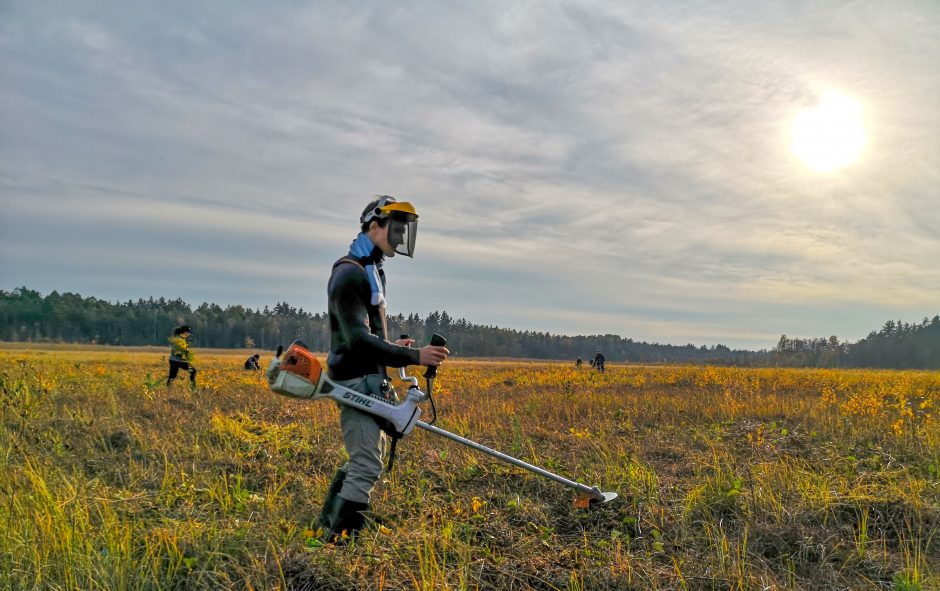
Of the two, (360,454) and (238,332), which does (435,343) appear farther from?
(238,332)

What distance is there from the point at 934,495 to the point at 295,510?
18.4 ft

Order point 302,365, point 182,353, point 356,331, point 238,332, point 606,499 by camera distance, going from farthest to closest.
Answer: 1. point 238,332
2. point 182,353
3. point 606,499
4. point 356,331
5. point 302,365

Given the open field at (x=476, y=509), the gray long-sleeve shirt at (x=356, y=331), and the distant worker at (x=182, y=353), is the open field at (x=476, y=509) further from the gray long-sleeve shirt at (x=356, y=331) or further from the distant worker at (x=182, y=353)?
the distant worker at (x=182, y=353)

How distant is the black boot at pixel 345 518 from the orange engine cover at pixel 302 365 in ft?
2.88

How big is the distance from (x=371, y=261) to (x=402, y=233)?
1.06 feet

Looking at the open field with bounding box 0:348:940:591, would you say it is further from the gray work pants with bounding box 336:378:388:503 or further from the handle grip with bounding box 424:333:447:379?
the handle grip with bounding box 424:333:447:379

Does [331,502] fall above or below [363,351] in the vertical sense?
below

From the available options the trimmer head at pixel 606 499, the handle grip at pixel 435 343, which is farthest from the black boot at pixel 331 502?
the trimmer head at pixel 606 499

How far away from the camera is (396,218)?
4223 mm

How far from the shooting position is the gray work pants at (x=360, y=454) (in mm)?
3930

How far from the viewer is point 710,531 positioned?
4.45m

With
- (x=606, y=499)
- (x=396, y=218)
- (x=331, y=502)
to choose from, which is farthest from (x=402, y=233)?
(x=606, y=499)

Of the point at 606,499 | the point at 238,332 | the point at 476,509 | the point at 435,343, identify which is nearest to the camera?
the point at 435,343

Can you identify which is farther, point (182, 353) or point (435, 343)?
point (182, 353)
